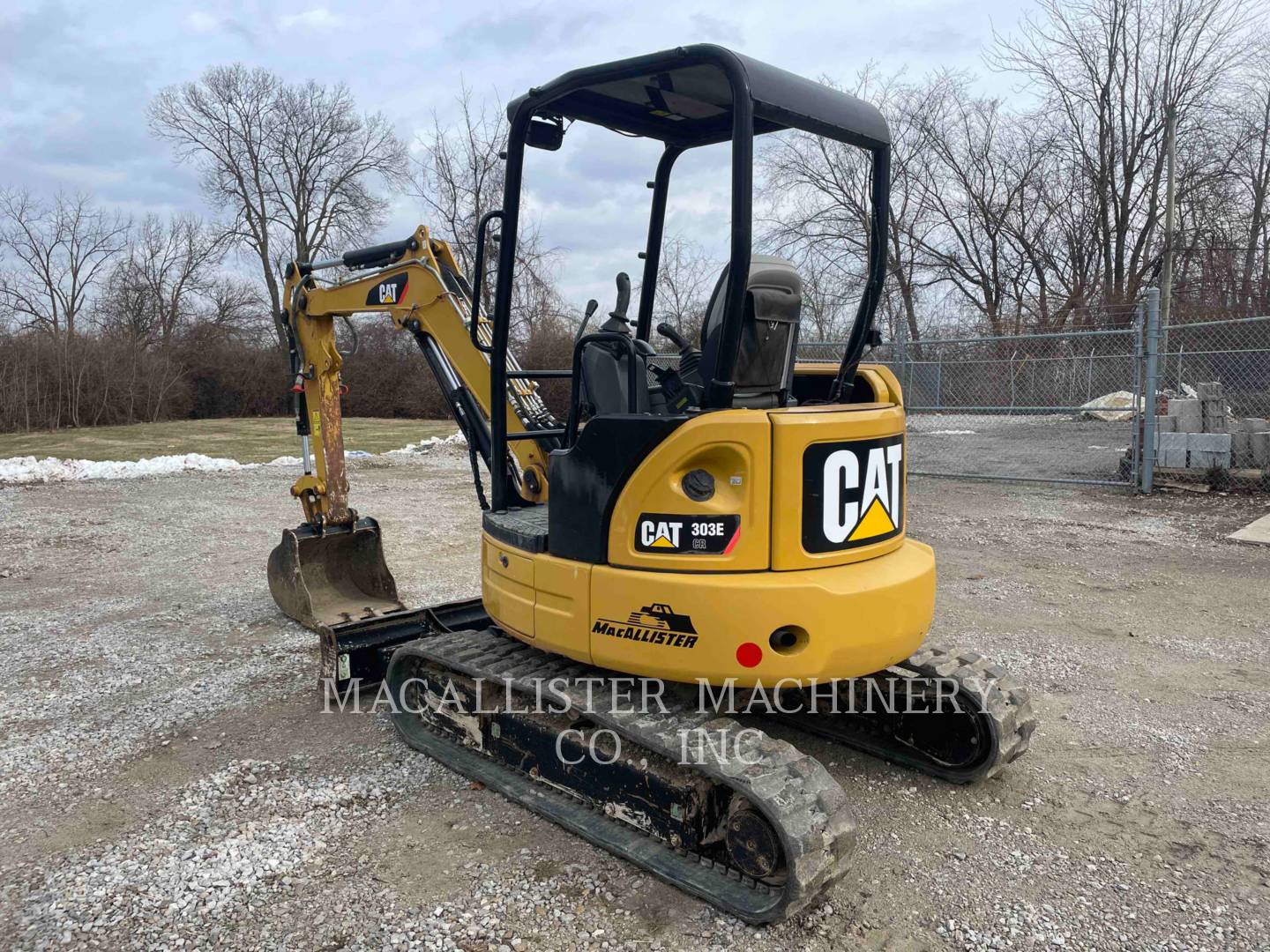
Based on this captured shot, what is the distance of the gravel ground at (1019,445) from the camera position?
13.8 meters

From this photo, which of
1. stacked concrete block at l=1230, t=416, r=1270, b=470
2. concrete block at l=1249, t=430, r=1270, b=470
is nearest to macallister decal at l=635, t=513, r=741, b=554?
stacked concrete block at l=1230, t=416, r=1270, b=470

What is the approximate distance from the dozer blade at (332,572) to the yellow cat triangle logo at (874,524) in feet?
11.8

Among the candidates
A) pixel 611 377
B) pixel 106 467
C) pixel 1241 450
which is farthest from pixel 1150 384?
pixel 106 467

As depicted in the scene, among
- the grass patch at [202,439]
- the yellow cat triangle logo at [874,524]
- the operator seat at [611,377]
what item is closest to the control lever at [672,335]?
the operator seat at [611,377]

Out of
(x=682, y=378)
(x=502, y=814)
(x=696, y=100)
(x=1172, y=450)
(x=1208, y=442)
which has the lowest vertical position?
(x=502, y=814)

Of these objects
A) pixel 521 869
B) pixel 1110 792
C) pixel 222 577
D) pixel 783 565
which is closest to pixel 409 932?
pixel 521 869

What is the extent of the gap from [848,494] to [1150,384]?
9.14 metres

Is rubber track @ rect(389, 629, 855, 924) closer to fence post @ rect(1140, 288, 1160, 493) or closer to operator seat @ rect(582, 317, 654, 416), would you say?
operator seat @ rect(582, 317, 654, 416)

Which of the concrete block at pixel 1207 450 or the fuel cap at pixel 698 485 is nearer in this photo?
the fuel cap at pixel 698 485

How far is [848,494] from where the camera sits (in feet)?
11.1

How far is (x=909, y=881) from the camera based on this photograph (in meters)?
3.23

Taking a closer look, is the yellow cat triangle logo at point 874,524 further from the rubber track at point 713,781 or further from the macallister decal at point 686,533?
the rubber track at point 713,781

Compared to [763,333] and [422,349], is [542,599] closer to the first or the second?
[763,333]

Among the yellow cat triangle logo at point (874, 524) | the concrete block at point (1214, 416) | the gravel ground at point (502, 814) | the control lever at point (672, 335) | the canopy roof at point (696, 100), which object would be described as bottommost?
the gravel ground at point (502, 814)
